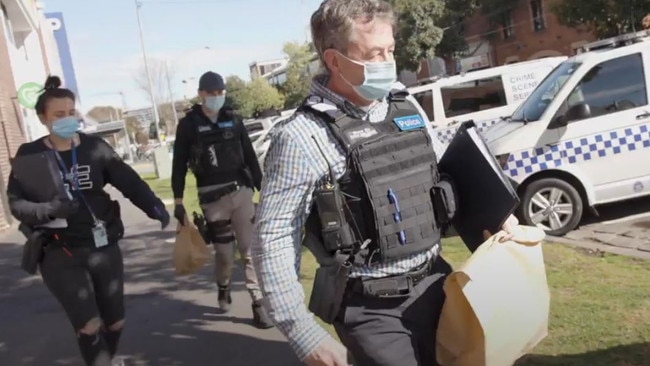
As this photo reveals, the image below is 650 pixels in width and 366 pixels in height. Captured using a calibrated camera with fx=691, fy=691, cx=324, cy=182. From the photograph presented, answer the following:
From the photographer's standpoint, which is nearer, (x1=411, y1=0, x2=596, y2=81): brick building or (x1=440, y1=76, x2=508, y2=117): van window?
(x1=440, y1=76, x2=508, y2=117): van window

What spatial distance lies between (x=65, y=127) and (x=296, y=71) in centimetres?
5558

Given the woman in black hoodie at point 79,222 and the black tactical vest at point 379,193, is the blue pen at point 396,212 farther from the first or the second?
the woman in black hoodie at point 79,222

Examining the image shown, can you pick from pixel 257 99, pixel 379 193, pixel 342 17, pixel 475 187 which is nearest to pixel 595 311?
pixel 475 187

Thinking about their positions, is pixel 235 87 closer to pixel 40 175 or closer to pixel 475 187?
pixel 40 175

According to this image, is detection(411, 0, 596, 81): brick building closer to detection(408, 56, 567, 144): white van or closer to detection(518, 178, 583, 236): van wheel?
detection(408, 56, 567, 144): white van

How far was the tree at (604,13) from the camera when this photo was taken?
20.5 m

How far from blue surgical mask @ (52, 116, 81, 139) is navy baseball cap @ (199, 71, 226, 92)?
160cm

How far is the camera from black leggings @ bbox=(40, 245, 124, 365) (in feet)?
12.4

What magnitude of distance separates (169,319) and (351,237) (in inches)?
163

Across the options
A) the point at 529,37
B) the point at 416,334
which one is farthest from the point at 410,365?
the point at 529,37

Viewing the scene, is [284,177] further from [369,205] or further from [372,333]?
[372,333]

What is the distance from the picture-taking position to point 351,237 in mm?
2156

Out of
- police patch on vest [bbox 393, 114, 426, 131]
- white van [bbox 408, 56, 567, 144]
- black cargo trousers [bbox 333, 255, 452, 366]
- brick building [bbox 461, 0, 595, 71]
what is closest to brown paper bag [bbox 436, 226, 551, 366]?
black cargo trousers [bbox 333, 255, 452, 366]

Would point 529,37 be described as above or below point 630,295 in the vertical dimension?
above
